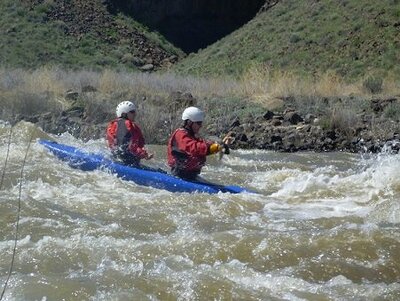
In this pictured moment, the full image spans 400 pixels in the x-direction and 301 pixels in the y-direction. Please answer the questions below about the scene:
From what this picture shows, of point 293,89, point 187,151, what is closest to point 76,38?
point 293,89

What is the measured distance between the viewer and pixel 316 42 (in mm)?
34000

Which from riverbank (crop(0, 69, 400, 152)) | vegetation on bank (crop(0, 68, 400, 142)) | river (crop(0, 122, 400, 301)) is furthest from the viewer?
vegetation on bank (crop(0, 68, 400, 142))

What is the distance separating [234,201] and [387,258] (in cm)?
290

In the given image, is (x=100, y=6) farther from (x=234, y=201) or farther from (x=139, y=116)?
(x=234, y=201)

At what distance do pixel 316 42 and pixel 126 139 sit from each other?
24.2 metres

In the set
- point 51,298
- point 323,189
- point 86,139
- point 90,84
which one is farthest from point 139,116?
point 51,298

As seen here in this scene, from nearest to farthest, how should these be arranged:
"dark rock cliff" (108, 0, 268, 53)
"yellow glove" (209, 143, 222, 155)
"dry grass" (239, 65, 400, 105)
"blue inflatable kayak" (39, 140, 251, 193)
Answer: "yellow glove" (209, 143, 222, 155) → "blue inflatable kayak" (39, 140, 251, 193) → "dry grass" (239, 65, 400, 105) → "dark rock cliff" (108, 0, 268, 53)

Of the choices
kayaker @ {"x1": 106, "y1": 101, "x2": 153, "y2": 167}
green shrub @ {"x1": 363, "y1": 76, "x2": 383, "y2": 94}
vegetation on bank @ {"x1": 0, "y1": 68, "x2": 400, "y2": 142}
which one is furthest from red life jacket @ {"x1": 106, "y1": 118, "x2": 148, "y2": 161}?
green shrub @ {"x1": 363, "y1": 76, "x2": 383, "y2": 94}

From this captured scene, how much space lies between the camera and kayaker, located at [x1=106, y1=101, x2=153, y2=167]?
35.9 ft

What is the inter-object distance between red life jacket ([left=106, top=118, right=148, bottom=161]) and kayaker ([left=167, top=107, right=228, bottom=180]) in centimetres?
58

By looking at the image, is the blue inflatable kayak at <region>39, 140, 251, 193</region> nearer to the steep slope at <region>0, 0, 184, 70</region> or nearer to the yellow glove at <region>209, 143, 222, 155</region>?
the yellow glove at <region>209, 143, 222, 155</region>

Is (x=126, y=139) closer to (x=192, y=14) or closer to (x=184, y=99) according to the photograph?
(x=184, y=99)

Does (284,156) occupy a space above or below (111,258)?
below

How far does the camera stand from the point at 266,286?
20.6 feet
